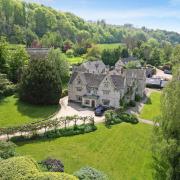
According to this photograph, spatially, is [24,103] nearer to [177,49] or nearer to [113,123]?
[113,123]

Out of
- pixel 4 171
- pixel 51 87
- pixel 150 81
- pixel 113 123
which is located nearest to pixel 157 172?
pixel 113 123

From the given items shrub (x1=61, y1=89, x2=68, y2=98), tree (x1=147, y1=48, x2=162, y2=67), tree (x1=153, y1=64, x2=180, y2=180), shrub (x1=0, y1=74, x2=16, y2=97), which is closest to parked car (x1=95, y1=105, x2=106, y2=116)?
shrub (x1=61, y1=89, x2=68, y2=98)

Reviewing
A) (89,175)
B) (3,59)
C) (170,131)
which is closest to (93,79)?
(3,59)

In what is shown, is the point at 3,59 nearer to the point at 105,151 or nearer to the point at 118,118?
the point at 118,118

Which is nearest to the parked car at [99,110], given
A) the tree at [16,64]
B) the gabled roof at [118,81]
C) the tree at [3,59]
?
the gabled roof at [118,81]

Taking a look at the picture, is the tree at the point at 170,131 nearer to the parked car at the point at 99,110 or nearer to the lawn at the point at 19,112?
the parked car at the point at 99,110

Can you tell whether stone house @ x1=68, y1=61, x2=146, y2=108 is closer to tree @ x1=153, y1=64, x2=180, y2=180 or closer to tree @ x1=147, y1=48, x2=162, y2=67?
tree @ x1=153, y1=64, x2=180, y2=180

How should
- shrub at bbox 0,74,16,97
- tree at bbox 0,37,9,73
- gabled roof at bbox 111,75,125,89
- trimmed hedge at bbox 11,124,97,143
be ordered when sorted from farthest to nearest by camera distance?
tree at bbox 0,37,9,73 < shrub at bbox 0,74,16,97 < gabled roof at bbox 111,75,125,89 < trimmed hedge at bbox 11,124,97,143
